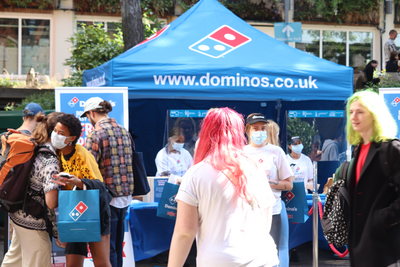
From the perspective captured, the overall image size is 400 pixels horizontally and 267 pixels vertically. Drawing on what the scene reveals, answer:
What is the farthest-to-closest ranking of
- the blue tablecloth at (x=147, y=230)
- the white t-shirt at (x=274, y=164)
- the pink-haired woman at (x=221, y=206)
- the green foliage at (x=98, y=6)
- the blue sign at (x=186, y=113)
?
the green foliage at (x=98, y=6), the blue sign at (x=186, y=113), the blue tablecloth at (x=147, y=230), the white t-shirt at (x=274, y=164), the pink-haired woman at (x=221, y=206)

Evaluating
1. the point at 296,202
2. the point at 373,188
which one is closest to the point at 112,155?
the point at 296,202

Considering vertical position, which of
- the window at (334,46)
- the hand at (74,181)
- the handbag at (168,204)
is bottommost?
the handbag at (168,204)

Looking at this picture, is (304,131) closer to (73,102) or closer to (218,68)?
(218,68)

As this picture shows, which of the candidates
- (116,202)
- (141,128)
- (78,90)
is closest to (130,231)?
(116,202)

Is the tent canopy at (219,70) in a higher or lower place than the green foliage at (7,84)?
lower

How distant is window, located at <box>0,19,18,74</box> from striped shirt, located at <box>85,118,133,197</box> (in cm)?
1165

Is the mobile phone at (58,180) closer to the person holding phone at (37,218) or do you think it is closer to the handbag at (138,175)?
the person holding phone at (37,218)

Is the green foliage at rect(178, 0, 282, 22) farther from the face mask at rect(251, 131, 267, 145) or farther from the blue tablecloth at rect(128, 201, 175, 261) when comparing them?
the face mask at rect(251, 131, 267, 145)

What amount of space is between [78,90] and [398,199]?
3.53m

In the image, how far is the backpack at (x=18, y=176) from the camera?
3166mm

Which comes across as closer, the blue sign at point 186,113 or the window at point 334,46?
the blue sign at point 186,113

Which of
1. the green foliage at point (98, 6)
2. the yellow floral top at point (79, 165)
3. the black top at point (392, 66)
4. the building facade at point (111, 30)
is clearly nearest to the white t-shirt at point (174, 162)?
the yellow floral top at point (79, 165)

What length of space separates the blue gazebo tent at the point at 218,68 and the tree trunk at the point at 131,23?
8.83 feet

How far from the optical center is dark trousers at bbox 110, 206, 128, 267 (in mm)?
3855
